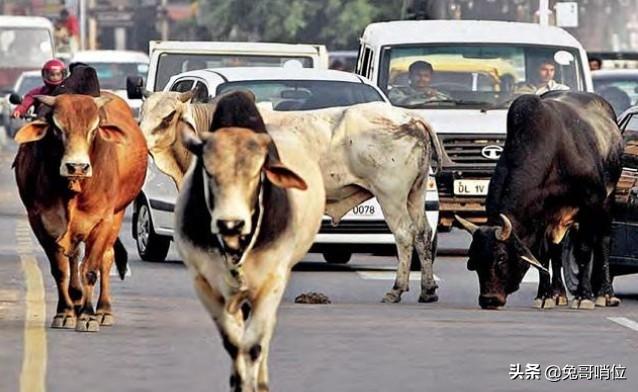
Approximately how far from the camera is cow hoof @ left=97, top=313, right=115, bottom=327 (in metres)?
16.3

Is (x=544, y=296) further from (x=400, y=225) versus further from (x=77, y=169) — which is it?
(x=77, y=169)

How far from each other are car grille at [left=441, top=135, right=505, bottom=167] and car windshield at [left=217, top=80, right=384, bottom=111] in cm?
227

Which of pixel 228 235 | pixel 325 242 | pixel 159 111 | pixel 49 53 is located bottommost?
pixel 49 53

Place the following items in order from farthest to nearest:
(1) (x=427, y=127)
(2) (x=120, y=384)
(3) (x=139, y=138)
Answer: (1) (x=427, y=127) → (3) (x=139, y=138) → (2) (x=120, y=384)

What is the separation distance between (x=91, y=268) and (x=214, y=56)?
10.4 metres

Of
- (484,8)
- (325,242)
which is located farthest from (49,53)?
(325,242)

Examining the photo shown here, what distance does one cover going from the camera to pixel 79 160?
607 inches

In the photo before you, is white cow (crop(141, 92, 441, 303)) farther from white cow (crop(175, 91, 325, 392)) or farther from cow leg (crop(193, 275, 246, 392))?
cow leg (crop(193, 275, 246, 392))

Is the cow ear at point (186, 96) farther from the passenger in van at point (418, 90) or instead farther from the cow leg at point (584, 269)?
the passenger in van at point (418, 90)

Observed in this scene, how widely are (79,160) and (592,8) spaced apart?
3166 centimetres

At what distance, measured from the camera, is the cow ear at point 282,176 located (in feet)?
38.9

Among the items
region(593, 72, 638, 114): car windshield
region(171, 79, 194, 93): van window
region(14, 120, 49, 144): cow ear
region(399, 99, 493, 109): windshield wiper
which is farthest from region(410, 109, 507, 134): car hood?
region(593, 72, 638, 114): car windshield

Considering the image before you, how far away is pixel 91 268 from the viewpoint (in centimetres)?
1603

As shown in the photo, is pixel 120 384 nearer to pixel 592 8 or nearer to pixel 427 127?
pixel 427 127
